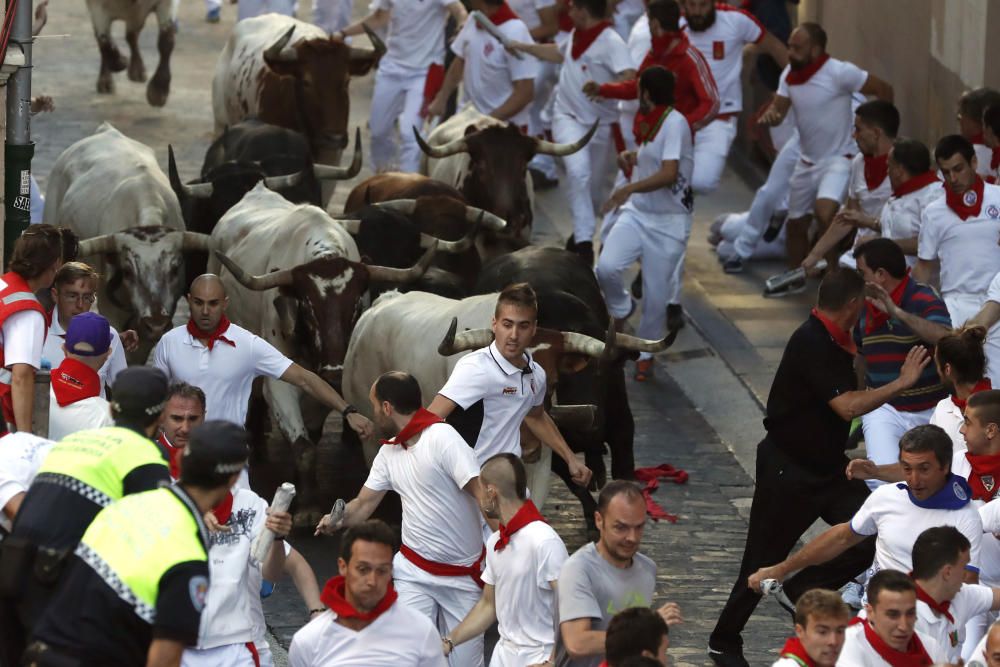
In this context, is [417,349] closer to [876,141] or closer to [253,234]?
[253,234]

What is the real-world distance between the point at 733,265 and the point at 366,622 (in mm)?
10613

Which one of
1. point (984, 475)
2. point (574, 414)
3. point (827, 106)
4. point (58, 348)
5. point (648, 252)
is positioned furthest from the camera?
point (827, 106)

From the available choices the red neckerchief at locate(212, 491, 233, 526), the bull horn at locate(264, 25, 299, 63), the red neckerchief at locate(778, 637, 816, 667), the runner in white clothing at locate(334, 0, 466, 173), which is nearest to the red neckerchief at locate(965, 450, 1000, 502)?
the red neckerchief at locate(778, 637, 816, 667)

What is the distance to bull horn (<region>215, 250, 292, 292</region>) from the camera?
11555 mm

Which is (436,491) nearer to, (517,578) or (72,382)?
(517,578)

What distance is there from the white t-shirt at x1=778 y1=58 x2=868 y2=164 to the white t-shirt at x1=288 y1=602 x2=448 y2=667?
9228 millimetres

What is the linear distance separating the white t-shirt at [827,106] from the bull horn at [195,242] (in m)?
5.44

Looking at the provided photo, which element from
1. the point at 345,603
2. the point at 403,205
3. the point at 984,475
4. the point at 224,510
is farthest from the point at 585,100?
the point at 345,603

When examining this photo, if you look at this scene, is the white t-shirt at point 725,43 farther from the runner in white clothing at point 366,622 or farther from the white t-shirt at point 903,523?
the runner in white clothing at point 366,622

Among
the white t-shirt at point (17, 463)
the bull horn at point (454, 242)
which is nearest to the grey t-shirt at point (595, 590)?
the white t-shirt at point (17, 463)

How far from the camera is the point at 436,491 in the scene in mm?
8898

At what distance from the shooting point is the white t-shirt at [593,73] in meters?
16.6

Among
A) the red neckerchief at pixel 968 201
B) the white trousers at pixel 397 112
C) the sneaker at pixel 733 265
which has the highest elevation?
the red neckerchief at pixel 968 201

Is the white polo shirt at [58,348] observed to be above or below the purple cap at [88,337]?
below
